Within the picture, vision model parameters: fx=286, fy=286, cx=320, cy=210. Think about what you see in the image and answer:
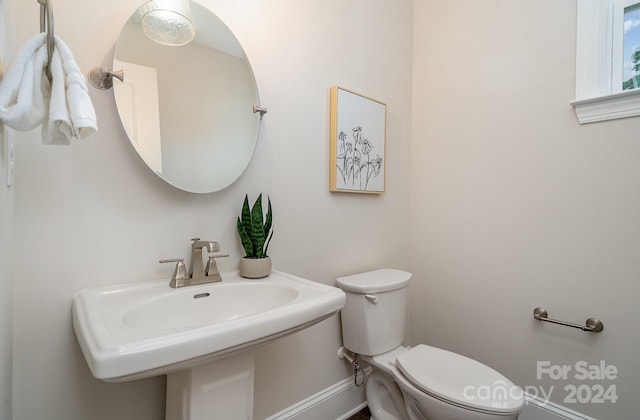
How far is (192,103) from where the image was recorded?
1.02 meters

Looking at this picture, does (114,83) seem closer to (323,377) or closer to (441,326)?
(323,377)

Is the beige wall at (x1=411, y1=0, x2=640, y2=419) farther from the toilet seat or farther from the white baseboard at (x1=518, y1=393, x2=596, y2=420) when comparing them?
the toilet seat

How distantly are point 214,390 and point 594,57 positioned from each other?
1.94 m

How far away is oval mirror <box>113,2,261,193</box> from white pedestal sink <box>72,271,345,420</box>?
0.37 m

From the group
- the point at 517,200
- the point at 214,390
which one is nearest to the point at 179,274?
the point at 214,390

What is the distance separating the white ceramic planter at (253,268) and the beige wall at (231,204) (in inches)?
4.0

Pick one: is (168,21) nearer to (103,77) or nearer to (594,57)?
(103,77)

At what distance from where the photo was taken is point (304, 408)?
51.4 inches

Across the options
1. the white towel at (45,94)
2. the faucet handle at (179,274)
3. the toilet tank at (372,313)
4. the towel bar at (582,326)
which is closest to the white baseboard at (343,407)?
the toilet tank at (372,313)

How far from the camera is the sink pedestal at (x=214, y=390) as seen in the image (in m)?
0.73

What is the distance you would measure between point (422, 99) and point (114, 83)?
5.45 feet

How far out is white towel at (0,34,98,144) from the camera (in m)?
0.53

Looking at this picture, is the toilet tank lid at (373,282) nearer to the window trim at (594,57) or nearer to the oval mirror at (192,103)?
the oval mirror at (192,103)

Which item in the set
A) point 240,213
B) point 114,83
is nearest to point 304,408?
point 240,213
